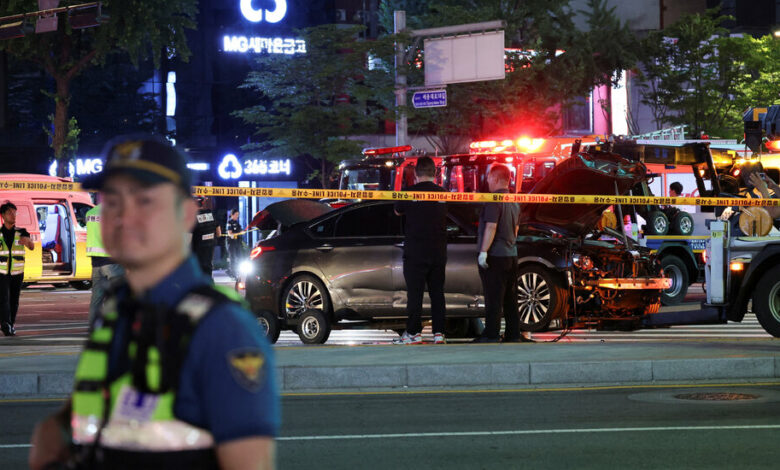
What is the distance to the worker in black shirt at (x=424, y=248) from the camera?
13.5 metres

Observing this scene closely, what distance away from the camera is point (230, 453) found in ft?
7.99

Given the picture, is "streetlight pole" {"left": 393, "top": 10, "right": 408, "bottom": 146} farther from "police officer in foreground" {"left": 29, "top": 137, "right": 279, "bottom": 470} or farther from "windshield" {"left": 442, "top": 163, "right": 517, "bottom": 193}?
"police officer in foreground" {"left": 29, "top": 137, "right": 279, "bottom": 470}

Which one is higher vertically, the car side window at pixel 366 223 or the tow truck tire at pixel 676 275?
the car side window at pixel 366 223

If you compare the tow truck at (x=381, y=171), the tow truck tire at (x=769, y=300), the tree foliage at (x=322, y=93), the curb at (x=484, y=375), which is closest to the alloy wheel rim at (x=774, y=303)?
the tow truck tire at (x=769, y=300)

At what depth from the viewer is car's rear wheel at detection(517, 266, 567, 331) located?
49.3 ft

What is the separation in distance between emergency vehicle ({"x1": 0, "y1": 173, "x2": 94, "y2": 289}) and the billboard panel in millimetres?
8969

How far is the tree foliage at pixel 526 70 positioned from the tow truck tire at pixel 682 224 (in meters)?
21.9

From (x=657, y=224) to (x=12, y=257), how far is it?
1079 cm

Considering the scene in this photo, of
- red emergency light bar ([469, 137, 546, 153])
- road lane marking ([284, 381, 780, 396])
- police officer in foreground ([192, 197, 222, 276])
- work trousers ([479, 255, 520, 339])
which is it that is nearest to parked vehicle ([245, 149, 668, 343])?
police officer in foreground ([192, 197, 222, 276])

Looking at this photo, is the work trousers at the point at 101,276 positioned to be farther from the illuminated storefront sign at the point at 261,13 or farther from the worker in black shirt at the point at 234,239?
the illuminated storefront sign at the point at 261,13

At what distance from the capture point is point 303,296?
15.0m

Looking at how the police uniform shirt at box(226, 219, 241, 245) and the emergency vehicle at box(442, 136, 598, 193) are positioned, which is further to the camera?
the police uniform shirt at box(226, 219, 241, 245)

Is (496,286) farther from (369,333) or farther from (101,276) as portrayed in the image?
(369,333)

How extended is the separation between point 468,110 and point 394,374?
34.3 m
